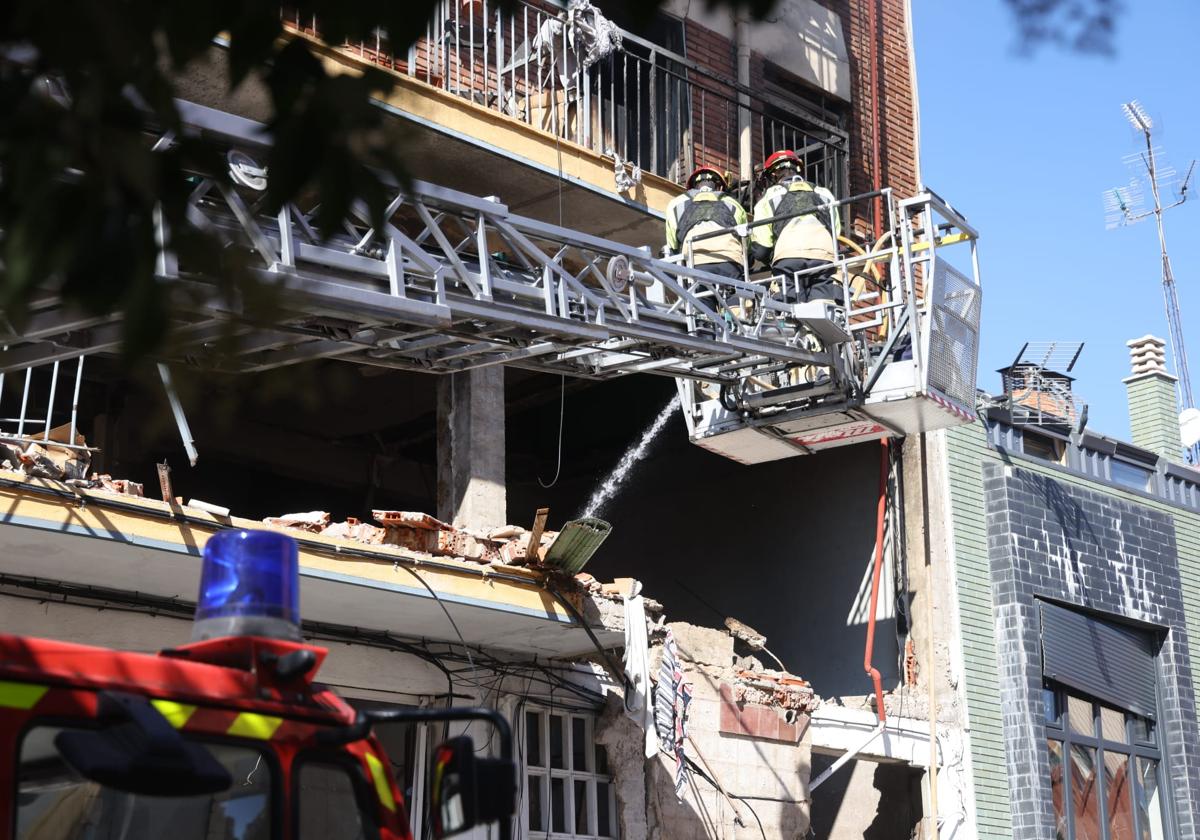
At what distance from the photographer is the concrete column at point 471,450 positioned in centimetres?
1245

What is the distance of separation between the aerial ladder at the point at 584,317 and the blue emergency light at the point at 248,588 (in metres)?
0.57

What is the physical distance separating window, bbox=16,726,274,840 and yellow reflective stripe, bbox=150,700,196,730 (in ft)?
0.33

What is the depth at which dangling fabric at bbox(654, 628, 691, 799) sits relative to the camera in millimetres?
11641

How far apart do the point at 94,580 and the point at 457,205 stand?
11.2ft

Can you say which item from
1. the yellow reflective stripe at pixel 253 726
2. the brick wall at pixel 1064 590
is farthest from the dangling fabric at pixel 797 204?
the yellow reflective stripe at pixel 253 726

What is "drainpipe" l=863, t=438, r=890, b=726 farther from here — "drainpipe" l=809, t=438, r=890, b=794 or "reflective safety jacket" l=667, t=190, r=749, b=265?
"reflective safety jacket" l=667, t=190, r=749, b=265

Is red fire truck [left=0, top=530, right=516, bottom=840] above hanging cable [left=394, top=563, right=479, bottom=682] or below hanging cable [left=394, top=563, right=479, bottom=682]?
below

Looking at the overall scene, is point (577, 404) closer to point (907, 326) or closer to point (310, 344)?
point (907, 326)

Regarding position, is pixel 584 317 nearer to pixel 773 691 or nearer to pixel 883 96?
pixel 773 691

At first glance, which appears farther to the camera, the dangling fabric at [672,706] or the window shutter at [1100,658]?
the window shutter at [1100,658]

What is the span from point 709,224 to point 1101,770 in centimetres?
729

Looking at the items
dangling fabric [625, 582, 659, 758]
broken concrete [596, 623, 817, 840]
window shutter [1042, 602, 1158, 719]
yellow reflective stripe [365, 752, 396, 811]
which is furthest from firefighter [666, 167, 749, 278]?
yellow reflective stripe [365, 752, 396, 811]

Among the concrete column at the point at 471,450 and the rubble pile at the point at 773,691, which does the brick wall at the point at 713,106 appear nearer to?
the concrete column at the point at 471,450

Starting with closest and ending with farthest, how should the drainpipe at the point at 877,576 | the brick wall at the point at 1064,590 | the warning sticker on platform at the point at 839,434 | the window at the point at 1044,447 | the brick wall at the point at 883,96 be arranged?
1. the warning sticker on platform at the point at 839,434
2. the drainpipe at the point at 877,576
3. the brick wall at the point at 1064,590
4. the window at the point at 1044,447
5. the brick wall at the point at 883,96
